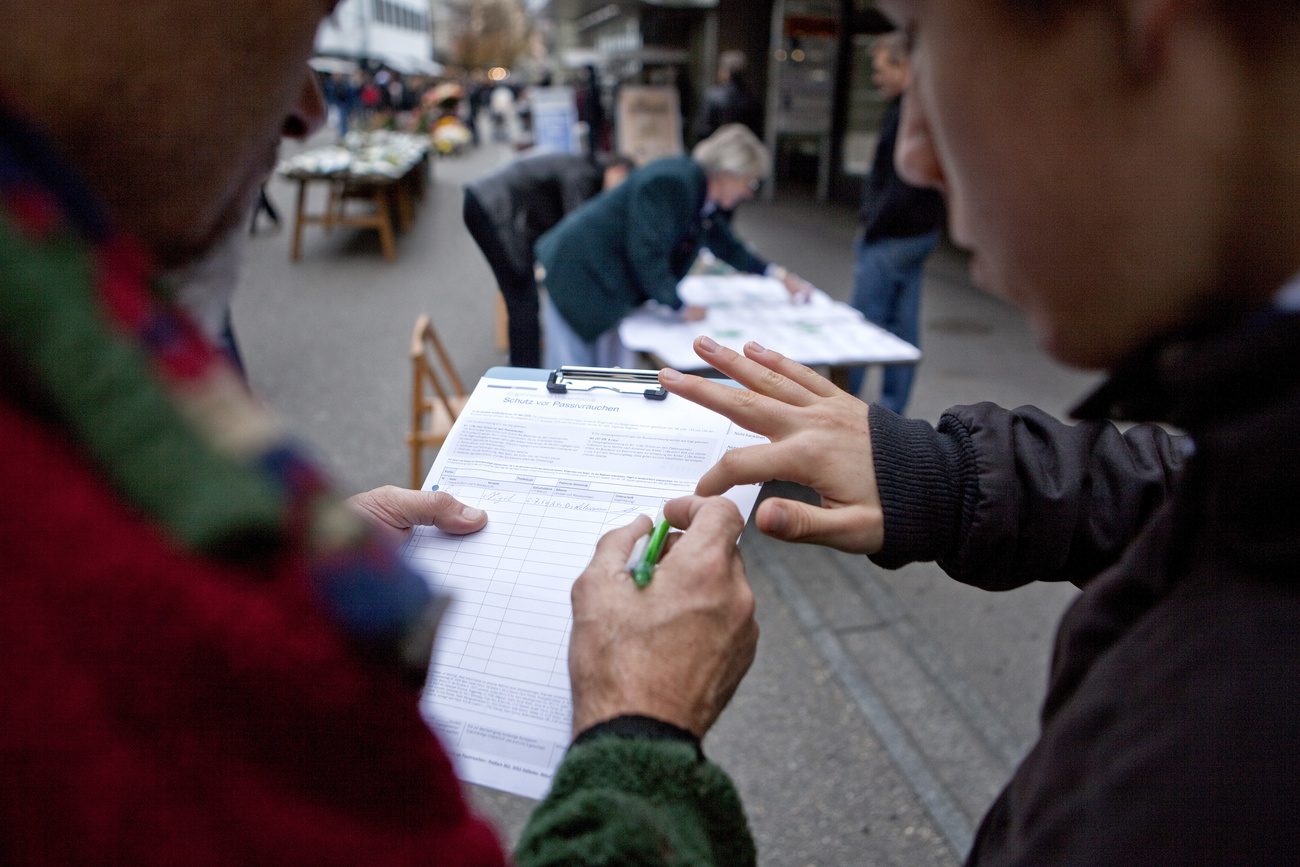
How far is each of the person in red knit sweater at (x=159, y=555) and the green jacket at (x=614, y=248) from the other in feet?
9.42

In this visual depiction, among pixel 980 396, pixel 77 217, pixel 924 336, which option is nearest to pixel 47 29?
pixel 77 217

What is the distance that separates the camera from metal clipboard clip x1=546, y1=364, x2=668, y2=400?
119cm

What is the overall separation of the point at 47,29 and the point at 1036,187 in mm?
628

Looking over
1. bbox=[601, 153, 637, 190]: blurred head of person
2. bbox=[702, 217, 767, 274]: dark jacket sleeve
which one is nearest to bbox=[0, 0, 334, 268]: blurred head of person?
bbox=[702, 217, 767, 274]: dark jacket sleeve

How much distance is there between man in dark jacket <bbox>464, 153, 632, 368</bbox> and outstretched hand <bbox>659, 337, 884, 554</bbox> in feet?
5.42

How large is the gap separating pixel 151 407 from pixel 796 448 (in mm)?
759

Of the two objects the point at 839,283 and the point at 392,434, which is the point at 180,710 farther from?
the point at 839,283

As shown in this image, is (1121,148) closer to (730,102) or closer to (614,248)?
(614,248)

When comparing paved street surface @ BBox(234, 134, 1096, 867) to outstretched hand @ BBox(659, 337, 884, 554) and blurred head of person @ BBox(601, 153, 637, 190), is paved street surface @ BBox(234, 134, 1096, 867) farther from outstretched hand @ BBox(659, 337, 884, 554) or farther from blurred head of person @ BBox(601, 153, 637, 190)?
blurred head of person @ BBox(601, 153, 637, 190)

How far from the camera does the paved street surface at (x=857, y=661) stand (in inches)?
80.0

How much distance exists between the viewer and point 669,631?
79 centimetres

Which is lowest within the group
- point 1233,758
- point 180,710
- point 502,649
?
point 502,649

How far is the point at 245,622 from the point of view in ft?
A: 1.18

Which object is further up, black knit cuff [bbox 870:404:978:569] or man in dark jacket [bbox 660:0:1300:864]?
man in dark jacket [bbox 660:0:1300:864]
